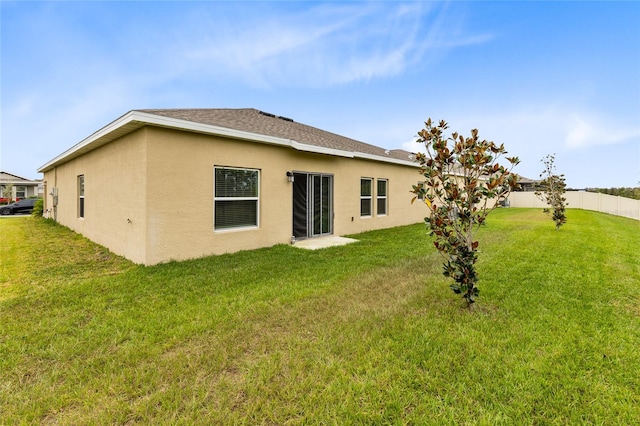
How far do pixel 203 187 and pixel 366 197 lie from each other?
646cm

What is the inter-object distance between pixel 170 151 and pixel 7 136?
59.7 feet

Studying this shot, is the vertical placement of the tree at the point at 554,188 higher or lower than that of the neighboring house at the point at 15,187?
lower

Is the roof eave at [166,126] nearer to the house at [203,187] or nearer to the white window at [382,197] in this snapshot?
the house at [203,187]

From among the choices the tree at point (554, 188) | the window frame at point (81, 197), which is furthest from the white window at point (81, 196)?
the tree at point (554, 188)

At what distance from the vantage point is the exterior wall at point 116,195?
19.7 ft

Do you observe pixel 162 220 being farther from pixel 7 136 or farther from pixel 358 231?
pixel 7 136

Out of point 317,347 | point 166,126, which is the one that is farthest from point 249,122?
point 317,347

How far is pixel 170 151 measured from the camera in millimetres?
6090

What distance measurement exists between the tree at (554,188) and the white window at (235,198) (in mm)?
10560

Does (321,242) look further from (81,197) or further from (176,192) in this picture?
(81,197)

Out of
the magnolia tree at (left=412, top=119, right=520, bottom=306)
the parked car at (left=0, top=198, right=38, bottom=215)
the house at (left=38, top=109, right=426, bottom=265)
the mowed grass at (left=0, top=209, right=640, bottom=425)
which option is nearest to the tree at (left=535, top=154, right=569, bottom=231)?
the mowed grass at (left=0, top=209, right=640, bottom=425)

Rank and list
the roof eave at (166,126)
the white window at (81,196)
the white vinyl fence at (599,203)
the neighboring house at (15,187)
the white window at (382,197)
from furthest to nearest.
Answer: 1. the neighboring house at (15,187)
2. the white vinyl fence at (599,203)
3. the white window at (382,197)
4. the white window at (81,196)
5. the roof eave at (166,126)

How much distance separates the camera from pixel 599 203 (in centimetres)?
2297

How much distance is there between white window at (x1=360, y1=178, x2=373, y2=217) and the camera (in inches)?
436
